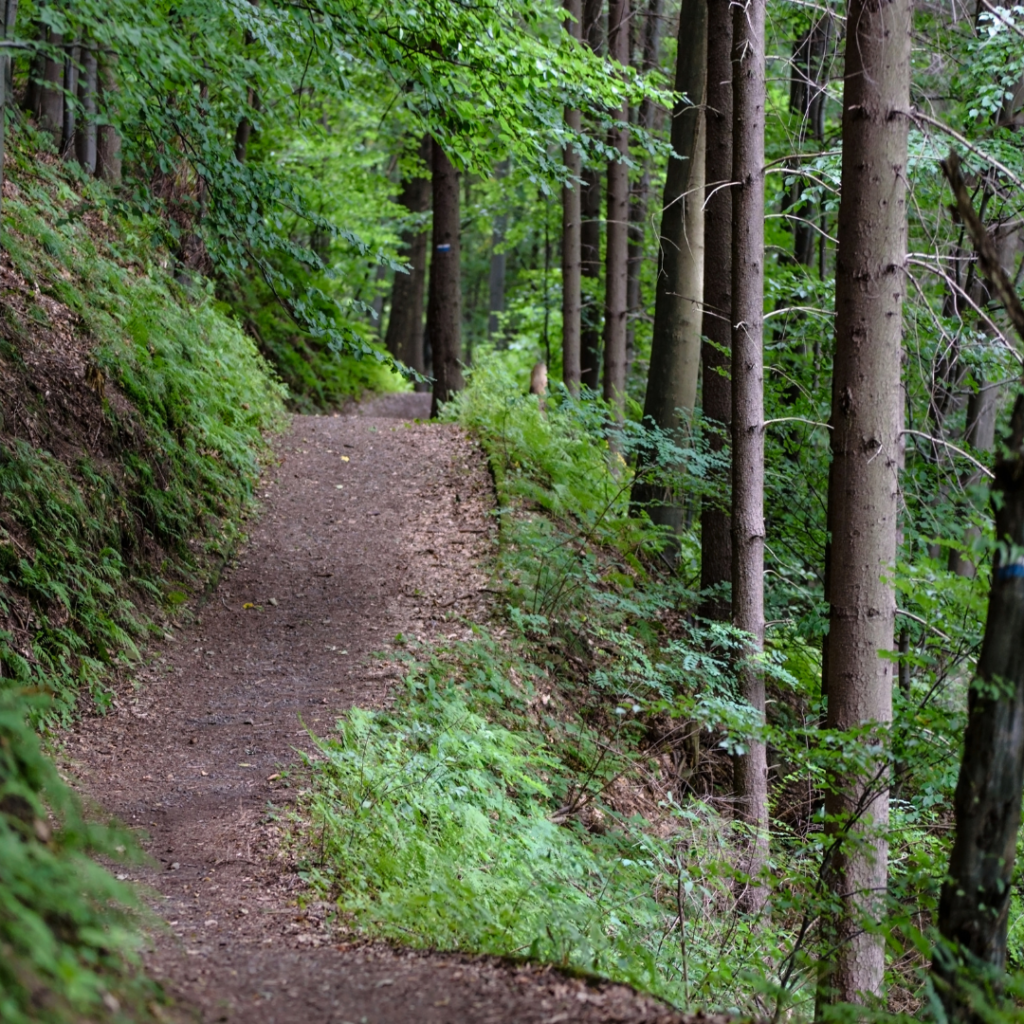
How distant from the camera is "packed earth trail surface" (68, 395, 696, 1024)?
319 centimetres

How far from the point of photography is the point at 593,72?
875cm

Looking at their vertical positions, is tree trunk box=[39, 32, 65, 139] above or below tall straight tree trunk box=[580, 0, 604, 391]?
above

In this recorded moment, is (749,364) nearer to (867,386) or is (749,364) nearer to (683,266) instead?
(867,386)

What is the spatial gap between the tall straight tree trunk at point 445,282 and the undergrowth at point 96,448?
371 cm

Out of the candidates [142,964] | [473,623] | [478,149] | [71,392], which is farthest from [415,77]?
[142,964]

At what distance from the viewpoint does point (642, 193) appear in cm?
1667

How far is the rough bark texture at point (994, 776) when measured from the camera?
9.29 feet

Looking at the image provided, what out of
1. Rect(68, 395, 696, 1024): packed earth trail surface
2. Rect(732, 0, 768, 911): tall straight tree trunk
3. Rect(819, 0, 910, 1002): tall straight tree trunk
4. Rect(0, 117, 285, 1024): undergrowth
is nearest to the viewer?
Rect(68, 395, 696, 1024): packed earth trail surface

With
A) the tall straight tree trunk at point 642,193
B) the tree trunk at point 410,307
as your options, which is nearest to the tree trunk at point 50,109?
the tall straight tree trunk at point 642,193

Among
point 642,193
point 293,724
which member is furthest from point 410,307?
point 293,724

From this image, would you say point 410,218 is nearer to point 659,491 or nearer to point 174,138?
point 659,491

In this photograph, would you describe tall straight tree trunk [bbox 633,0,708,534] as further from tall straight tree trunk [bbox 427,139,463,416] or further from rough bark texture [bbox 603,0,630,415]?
tall straight tree trunk [bbox 427,139,463,416]

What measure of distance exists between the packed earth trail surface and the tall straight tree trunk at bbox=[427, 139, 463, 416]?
169 centimetres

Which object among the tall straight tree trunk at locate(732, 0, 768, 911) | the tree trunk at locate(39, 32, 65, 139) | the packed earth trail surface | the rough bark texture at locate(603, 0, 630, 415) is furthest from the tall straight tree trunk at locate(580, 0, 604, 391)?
the tall straight tree trunk at locate(732, 0, 768, 911)
